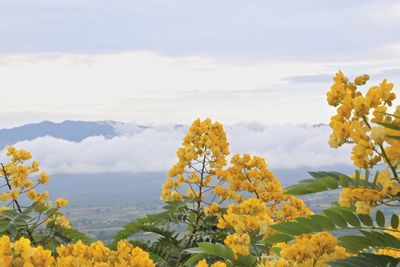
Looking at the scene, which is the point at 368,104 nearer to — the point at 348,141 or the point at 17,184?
the point at 348,141

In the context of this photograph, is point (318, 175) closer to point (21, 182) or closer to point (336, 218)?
point (336, 218)

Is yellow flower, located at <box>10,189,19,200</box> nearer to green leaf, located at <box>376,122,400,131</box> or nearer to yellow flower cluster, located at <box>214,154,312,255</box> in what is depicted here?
yellow flower cluster, located at <box>214,154,312,255</box>

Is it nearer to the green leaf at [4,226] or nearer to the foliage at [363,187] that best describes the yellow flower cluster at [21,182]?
the green leaf at [4,226]

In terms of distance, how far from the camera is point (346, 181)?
3729mm

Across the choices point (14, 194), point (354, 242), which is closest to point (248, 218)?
point (354, 242)

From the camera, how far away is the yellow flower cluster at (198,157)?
10.5 m

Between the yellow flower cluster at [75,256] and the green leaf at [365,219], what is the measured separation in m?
1.43

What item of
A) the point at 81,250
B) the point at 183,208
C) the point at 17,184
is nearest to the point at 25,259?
the point at 81,250

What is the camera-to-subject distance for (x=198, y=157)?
10.8m

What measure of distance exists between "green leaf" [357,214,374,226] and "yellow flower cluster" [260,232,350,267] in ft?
1.07

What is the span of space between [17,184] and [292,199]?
16.1 ft

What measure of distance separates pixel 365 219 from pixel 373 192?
0.17 m

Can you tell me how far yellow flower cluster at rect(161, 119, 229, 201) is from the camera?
414 inches

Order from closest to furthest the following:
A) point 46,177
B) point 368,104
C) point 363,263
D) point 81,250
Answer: point 363,263 < point 368,104 < point 81,250 < point 46,177
